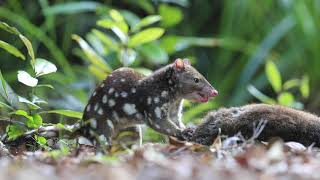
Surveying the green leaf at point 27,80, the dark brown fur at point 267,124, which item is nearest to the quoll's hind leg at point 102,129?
the green leaf at point 27,80

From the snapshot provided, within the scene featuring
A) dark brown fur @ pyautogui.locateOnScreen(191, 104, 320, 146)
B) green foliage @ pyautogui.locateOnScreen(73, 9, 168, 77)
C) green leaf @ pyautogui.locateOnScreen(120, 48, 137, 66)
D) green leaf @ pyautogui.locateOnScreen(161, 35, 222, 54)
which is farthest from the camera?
green leaf @ pyautogui.locateOnScreen(161, 35, 222, 54)

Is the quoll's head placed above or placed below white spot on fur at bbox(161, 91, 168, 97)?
above

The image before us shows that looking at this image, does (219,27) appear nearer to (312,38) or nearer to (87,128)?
(312,38)

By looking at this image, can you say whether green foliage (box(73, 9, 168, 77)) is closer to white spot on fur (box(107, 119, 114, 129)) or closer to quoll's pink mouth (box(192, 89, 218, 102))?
quoll's pink mouth (box(192, 89, 218, 102))

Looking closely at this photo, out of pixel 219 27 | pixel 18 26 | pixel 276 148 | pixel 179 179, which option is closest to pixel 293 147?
pixel 276 148

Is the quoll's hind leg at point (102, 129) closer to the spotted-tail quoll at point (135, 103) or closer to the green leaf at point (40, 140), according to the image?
the spotted-tail quoll at point (135, 103)

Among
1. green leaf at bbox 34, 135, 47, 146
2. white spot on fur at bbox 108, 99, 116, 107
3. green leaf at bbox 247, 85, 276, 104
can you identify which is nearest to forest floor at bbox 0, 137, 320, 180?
green leaf at bbox 34, 135, 47, 146
